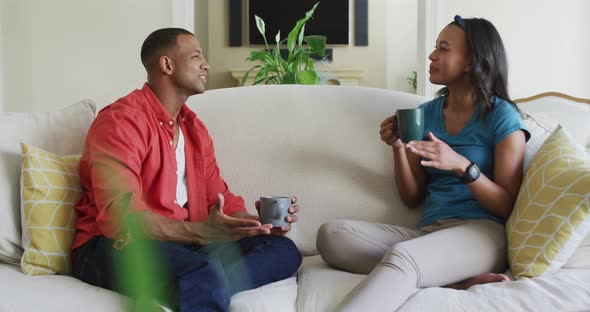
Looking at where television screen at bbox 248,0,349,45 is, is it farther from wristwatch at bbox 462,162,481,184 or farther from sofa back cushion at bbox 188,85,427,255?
wristwatch at bbox 462,162,481,184

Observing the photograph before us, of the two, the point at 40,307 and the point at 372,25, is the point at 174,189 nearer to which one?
the point at 40,307

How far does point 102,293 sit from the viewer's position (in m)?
1.38

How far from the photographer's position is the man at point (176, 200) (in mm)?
1398

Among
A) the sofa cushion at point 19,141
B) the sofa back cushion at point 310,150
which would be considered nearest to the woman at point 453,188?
the sofa back cushion at point 310,150

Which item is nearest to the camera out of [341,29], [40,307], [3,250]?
[40,307]

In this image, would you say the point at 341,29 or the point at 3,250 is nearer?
the point at 3,250

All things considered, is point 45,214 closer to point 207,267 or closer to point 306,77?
point 207,267

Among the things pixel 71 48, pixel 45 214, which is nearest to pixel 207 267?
pixel 45 214

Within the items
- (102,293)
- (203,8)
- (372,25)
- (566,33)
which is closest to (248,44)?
(203,8)

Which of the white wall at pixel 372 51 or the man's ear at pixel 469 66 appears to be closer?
the man's ear at pixel 469 66

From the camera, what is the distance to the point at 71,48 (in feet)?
13.3

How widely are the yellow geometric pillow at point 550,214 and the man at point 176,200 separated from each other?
0.58 meters

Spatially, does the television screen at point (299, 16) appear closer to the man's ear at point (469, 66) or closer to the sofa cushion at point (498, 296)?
the man's ear at point (469, 66)

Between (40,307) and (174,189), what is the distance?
485 millimetres
